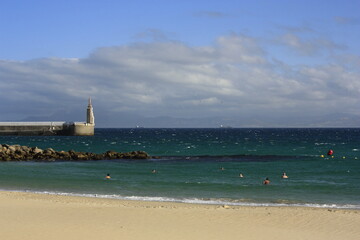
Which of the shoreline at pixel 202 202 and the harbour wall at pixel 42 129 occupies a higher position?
the harbour wall at pixel 42 129

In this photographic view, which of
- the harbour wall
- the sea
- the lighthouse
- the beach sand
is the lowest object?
the sea

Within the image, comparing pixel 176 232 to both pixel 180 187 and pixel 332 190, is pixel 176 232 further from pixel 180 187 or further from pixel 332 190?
pixel 332 190

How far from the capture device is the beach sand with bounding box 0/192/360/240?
1662cm

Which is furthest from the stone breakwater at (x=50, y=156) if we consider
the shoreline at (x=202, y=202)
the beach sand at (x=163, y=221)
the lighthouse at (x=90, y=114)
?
the lighthouse at (x=90, y=114)

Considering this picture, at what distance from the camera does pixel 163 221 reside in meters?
18.9

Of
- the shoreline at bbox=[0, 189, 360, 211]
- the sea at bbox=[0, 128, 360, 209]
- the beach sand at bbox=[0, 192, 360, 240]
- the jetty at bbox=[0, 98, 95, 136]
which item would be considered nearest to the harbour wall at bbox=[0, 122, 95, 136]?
the jetty at bbox=[0, 98, 95, 136]

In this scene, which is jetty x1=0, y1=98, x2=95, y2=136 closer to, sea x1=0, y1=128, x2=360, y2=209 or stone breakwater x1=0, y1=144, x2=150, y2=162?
stone breakwater x1=0, y1=144, x2=150, y2=162

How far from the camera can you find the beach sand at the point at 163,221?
16.6 metres

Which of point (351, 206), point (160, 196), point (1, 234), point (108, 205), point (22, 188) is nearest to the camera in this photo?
point (1, 234)

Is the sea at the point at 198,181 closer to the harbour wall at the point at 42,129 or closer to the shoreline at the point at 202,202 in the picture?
the shoreline at the point at 202,202

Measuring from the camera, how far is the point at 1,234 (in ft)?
53.1

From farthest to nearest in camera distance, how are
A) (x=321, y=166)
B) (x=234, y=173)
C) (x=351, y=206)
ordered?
(x=321, y=166), (x=234, y=173), (x=351, y=206)

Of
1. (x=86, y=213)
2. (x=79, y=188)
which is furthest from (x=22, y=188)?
(x=86, y=213)

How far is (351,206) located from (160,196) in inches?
390
